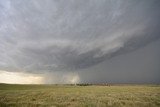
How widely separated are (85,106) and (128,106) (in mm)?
5794

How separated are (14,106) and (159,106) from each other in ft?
63.0

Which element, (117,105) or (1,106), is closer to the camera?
(1,106)

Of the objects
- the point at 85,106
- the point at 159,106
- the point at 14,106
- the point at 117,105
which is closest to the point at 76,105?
the point at 85,106

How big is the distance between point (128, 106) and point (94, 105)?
4563 millimetres

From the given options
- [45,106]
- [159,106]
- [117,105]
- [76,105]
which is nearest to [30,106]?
[45,106]

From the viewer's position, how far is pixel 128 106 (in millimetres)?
24828

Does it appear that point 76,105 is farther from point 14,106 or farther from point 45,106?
point 14,106

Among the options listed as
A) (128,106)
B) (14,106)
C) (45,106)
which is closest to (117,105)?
(128,106)

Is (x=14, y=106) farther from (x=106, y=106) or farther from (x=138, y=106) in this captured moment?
(x=138, y=106)

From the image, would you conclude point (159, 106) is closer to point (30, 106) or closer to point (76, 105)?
point (76, 105)

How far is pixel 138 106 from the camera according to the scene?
24.8 m

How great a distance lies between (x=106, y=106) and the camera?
24.8 meters

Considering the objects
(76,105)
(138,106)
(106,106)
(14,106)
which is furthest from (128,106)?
(14,106)

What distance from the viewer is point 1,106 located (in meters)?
24.0
